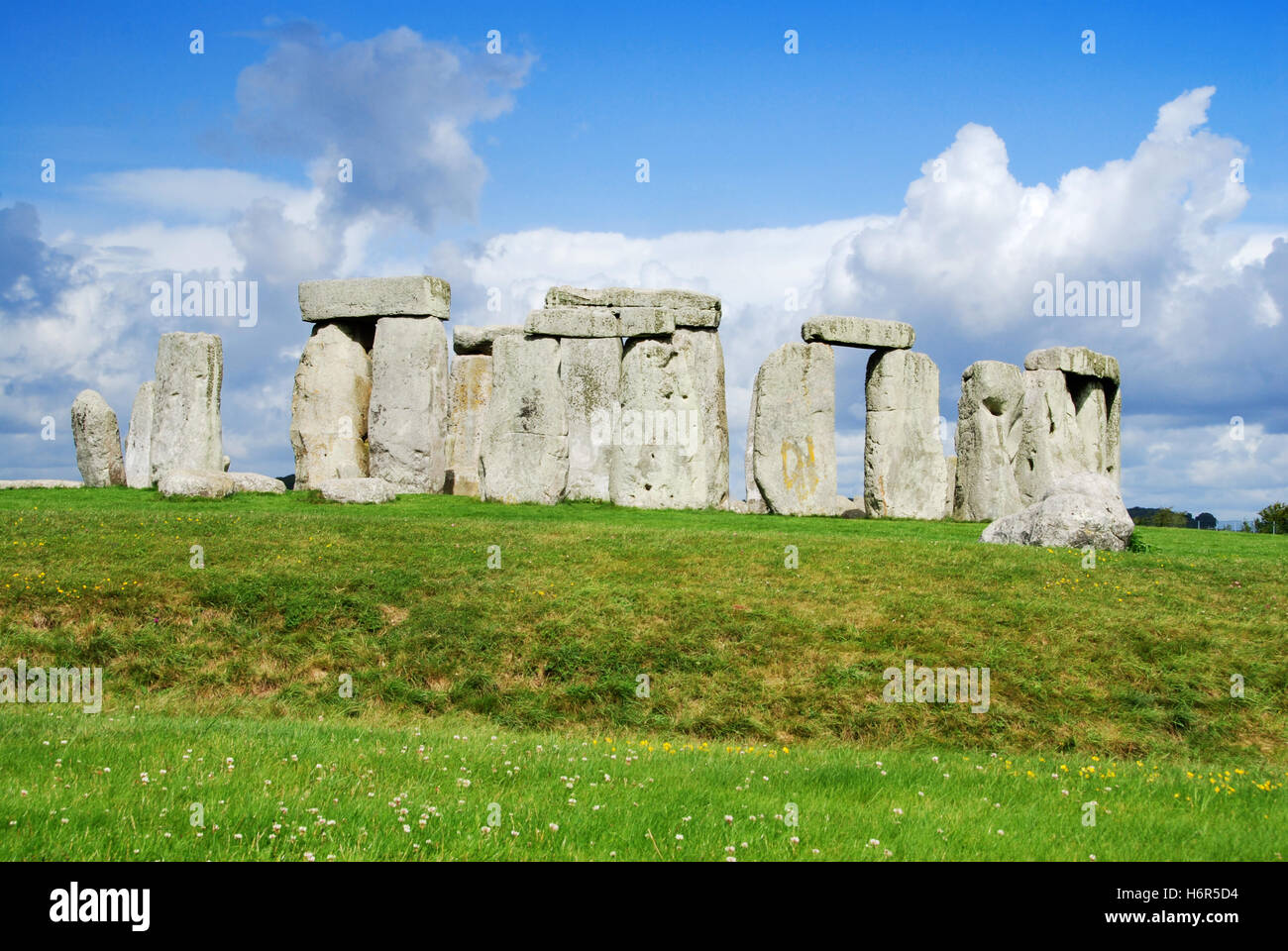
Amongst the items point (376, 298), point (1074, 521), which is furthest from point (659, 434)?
point (1074, 521)

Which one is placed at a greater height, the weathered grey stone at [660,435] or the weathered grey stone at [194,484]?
the weathered grey stone at [660,435]

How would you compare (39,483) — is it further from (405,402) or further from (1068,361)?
(1068,361)

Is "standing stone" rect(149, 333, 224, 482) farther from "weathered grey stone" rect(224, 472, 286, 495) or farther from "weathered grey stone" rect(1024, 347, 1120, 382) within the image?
"weathered grey stone" rect(1024, 347, 1120, 382)

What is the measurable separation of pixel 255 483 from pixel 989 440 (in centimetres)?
1719

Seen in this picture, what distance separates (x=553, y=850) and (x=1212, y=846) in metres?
3.99

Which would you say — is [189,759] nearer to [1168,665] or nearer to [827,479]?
[1168,665]

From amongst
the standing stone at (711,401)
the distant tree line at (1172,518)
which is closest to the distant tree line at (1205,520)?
the distant tree line at (1172,518)

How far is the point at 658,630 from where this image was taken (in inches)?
538

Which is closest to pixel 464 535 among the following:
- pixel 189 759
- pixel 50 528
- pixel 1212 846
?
pixel 50 528

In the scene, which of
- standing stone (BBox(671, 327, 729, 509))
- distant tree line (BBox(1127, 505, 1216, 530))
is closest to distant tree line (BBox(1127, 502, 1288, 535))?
distant tree line (BBox(1127, 505, 1216, 530))

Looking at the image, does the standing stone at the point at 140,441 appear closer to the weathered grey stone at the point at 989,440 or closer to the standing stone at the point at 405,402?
the standing stone at the point at 405,402

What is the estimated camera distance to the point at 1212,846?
698cm

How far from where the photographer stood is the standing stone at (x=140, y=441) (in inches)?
1156

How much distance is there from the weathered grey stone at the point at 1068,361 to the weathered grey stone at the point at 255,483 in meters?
18.8
